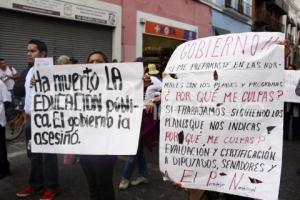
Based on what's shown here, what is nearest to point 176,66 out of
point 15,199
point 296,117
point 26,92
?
point 26,92

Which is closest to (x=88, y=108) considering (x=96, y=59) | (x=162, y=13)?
(x=96, y=59)

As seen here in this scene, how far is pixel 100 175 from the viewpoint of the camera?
13.0 feet

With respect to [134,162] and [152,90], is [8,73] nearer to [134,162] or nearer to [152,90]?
[152,90]

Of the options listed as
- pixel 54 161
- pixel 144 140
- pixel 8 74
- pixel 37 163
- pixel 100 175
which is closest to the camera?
pixel 100 175

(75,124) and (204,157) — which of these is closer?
(204,157)

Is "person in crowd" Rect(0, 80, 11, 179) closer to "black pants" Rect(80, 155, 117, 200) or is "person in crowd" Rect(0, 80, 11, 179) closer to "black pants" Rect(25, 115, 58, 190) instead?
"black pants" Rect(25, 115, 58, 190)

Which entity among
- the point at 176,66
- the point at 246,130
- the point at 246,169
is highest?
the point at 176,66

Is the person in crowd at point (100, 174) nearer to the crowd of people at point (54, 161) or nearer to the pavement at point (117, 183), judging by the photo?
the crowd of people at point (54, 161)

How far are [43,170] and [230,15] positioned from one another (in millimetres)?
19491

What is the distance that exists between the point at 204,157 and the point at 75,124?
1.31 m

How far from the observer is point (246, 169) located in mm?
3295

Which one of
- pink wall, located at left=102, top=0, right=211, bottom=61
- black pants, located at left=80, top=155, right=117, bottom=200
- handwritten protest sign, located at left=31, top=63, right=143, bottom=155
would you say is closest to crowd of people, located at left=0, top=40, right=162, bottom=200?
black pants, located at left=80, top=155, right=117, bottom=200

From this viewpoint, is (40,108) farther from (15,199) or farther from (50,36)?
(50,36)

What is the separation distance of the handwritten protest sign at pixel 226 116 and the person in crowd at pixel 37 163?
1956mm
